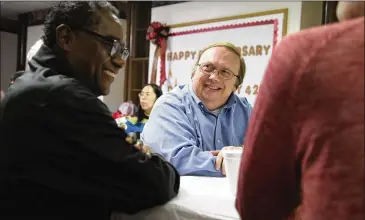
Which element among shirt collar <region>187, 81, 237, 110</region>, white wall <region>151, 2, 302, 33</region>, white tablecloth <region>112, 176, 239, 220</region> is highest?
white wall <region>151, 2, 302, 33</region>

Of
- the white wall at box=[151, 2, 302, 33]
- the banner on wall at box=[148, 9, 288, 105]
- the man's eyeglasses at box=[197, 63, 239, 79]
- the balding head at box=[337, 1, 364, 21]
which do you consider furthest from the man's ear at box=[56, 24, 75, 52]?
the white wall at box=[151, 2, 302, 33]

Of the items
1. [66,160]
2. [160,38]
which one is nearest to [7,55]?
[160,38]

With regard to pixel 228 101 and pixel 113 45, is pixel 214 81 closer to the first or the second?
pixel 228 101

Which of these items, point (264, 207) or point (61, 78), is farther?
point (61, 78)

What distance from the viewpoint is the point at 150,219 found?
862mm

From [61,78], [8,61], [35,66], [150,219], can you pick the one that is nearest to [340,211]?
[150,219]

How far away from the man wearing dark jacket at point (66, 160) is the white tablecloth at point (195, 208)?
2 cm

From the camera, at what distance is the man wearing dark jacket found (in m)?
0.85

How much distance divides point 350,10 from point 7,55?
24.8ft

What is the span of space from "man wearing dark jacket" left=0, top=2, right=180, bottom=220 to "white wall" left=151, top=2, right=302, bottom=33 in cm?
321

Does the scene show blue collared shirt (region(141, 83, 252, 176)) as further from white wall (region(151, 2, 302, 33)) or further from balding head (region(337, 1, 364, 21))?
white wall (region(151, 2, 302, 33))

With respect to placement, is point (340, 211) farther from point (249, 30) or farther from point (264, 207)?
point (249, 30)

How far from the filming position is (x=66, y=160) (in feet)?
2.79

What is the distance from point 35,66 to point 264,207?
636mm
